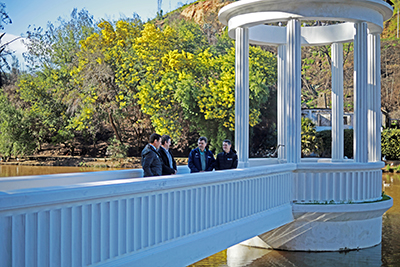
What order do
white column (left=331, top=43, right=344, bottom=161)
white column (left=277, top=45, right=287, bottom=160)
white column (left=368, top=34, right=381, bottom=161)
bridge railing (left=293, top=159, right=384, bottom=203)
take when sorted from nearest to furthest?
bridge railing (left=293, top=159, right=384, bottom=203)
white column (left=368, top=34, right=381, bottom=161)
white column (left=277, top=45, right=287, bottom=160)
white column (left=331, top=43, right=344, bottom=161)

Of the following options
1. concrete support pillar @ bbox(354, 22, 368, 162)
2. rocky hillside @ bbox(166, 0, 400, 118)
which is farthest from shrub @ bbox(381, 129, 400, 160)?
concrete support pillar @ bbox(354, 22, 368, 162)

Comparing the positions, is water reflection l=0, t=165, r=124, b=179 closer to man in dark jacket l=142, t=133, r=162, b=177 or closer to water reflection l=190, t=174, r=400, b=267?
water reflection l=190, t=174, r=400, b=267

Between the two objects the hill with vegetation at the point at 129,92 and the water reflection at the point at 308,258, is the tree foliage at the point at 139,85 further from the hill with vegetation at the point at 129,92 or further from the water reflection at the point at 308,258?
the water reflection at the point at 308,258

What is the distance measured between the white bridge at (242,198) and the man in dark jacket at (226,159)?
704 mm

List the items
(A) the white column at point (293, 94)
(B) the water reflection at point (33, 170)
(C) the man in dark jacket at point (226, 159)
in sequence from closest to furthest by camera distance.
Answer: (C) the man in dark jacket at point (226, 159) → (A) the white column at point (293, 94) → (B) the water reflection at point (33, 170)

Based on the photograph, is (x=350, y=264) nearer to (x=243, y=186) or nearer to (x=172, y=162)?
(x=243, y=186)

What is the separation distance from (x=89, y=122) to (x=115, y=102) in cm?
249

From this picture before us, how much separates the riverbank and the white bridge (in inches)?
777

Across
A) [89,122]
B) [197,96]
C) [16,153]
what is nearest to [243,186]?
Result: [197,96]

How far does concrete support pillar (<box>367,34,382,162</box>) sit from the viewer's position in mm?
10250

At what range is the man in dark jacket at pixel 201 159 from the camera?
8.05 m

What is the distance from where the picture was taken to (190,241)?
18.4 ft

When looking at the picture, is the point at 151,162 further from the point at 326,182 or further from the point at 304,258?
the point at 326,182

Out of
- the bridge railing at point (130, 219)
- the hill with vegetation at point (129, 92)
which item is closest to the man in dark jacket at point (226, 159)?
the bridge railing at point (130, 219)
